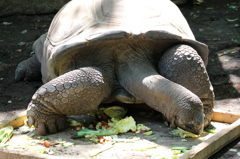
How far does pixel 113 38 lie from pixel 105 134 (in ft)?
2.73

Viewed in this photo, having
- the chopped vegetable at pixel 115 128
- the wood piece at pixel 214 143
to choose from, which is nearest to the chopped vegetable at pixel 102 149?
the chopped vegetable at pixel 115 128

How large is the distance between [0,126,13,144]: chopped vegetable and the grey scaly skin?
211 mm

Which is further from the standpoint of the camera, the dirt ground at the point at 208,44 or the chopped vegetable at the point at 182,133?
the dirt ground at the point at 208,44

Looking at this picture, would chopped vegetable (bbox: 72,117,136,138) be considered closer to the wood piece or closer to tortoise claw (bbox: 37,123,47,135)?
tortoise claw (bbox: 37,123,47,135)

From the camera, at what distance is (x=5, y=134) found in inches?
152

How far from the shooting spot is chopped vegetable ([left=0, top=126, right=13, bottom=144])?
12.4 feet

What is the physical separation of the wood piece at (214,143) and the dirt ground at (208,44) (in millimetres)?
59

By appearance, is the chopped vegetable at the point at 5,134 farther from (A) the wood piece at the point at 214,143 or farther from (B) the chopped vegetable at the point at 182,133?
(A) the wood piece at the point at 214,143

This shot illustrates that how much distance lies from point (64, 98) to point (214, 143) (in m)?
1.27

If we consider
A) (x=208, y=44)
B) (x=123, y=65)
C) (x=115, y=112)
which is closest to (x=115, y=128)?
(x=115, y=112)

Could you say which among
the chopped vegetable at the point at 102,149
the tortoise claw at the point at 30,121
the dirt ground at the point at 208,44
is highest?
the tortoise claw at the point at 30,121

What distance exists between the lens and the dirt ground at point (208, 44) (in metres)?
5.01

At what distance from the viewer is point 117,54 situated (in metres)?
4.25

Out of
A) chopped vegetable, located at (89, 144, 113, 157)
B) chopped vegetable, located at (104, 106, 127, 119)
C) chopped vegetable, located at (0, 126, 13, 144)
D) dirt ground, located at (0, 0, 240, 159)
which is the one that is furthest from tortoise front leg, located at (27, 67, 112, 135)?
dirt ground, located at (0, 0, 240, 159)
